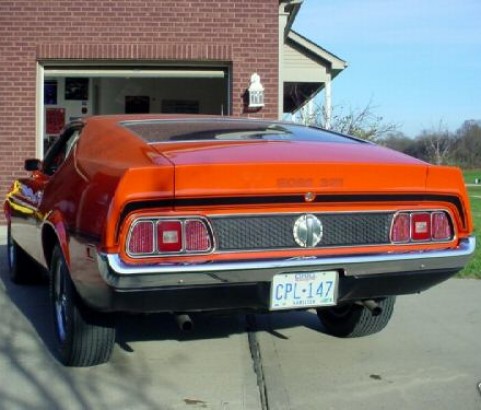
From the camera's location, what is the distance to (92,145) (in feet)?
14.8

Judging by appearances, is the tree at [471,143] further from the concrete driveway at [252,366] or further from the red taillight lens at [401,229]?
the red taillight lens at [401,229]

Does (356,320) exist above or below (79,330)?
below

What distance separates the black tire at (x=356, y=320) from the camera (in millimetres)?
5176

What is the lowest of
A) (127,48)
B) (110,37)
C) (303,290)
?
(303,290)

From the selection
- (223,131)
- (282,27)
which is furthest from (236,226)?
(282,27)

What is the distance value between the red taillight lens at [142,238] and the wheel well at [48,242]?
128 cm

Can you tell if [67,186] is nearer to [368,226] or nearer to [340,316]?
[368,226]

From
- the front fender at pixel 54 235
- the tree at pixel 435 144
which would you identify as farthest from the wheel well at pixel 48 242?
the tree at pixel 435 144

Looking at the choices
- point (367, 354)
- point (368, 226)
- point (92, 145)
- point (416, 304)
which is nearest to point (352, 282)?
point (368, 226)

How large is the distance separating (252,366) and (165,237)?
1.42 metres

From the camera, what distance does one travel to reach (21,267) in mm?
6879

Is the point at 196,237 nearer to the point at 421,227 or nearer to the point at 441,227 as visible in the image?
the point at 421,227

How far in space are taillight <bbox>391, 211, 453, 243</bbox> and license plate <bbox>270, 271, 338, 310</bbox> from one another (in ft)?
1.59

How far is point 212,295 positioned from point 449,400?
1.53 metres
